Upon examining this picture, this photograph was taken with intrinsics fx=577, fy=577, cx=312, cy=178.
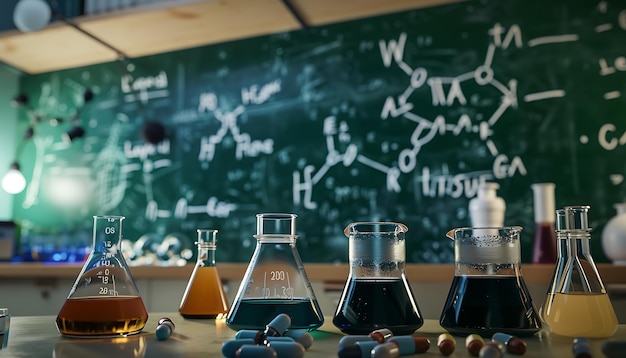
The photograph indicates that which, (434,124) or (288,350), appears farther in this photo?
(434,124)

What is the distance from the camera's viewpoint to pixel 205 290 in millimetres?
893

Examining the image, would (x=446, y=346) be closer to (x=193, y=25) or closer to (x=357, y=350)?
(x=357, y=350)

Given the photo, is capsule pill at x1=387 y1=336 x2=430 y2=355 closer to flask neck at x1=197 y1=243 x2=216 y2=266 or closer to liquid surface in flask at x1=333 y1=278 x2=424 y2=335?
liquid surface in flask at x1=333 y1=278 x2=424 y2=335

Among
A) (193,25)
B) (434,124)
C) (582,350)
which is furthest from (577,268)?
(193,25)

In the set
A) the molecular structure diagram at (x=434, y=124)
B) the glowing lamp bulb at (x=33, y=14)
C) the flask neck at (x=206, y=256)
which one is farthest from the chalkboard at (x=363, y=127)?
the flask neck at (x=206, y=256)

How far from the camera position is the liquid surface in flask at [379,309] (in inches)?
26.0

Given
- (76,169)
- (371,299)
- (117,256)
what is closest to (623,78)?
(371,299)

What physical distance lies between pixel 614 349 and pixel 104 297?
1.77 ft

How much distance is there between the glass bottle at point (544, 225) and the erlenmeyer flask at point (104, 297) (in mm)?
1444

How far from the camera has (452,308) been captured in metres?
0.68

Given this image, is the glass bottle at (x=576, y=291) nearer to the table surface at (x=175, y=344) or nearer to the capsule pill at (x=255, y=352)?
the table surface at (x=175, y=344)

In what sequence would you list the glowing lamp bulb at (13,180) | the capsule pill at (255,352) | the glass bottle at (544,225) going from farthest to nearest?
1. the glowing lamp bulb at (13,180)
2. the glass bottle at (544,225)
3. the capsule pill at (255,352)

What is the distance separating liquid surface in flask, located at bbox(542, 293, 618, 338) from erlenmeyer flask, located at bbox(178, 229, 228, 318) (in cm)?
48

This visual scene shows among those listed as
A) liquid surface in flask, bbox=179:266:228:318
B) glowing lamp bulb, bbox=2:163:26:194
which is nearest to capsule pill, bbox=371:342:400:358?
liquid surface in flask, bbox=179:266:228:318
